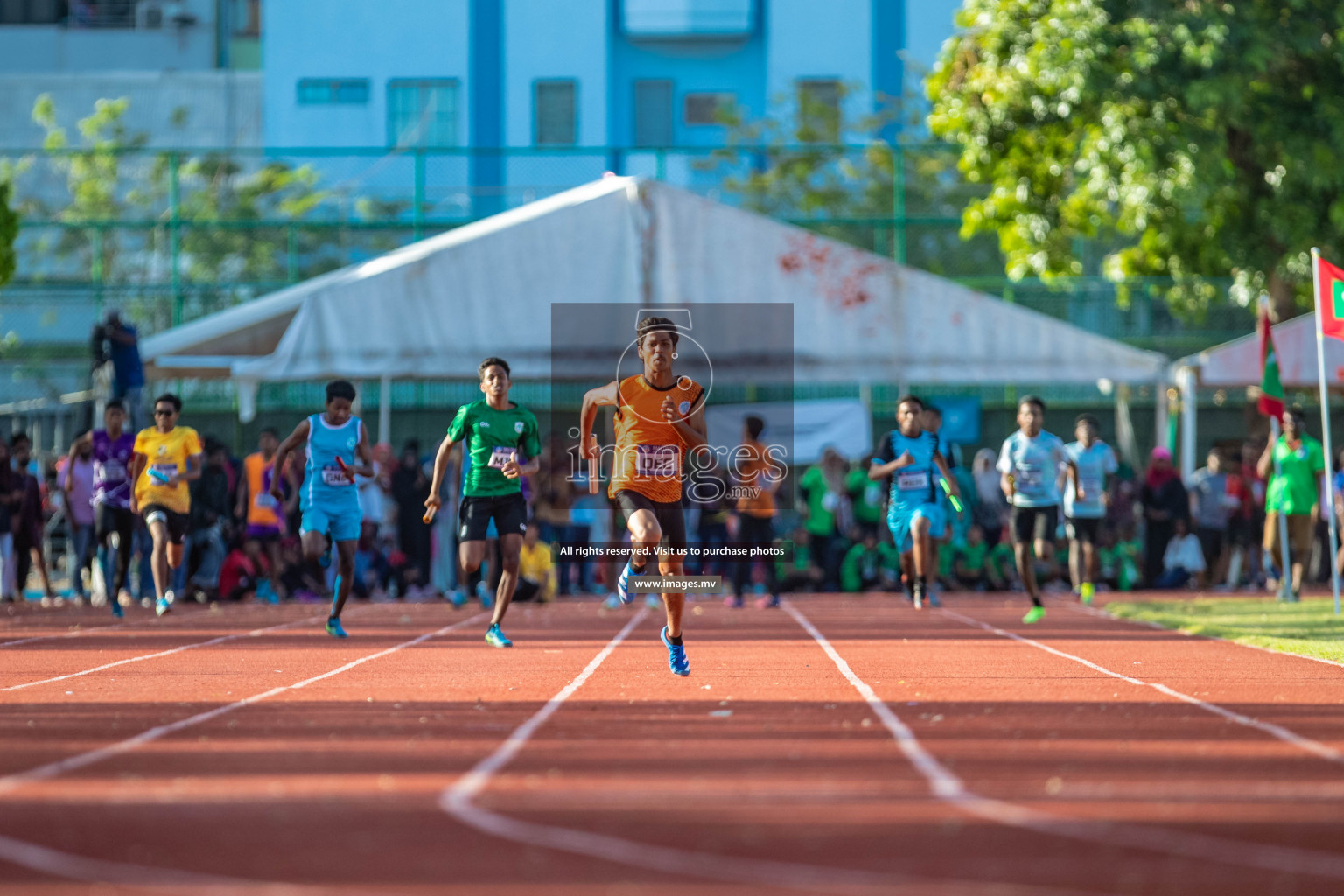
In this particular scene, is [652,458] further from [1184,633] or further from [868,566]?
[868,566]

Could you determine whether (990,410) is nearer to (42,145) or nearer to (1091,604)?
(1091,604)

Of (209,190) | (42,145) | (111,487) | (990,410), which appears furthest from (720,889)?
(42,145)

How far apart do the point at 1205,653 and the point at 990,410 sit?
13.5 meters

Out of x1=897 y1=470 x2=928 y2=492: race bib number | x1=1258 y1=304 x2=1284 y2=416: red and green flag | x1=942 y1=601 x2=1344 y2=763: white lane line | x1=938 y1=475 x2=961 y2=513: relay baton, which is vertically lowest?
x1=942 y1=601 x2=1344 y2=763: white lane line

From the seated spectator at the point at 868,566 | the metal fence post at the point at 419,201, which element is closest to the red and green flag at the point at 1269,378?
the seated spectator at the point at 868,566

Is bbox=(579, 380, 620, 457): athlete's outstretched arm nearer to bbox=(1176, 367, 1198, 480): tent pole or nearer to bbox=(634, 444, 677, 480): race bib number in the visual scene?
bbox=(634, 444, 677, 480): race bib number

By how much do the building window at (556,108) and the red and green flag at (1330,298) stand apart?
80.9 feet

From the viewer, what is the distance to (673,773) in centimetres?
701

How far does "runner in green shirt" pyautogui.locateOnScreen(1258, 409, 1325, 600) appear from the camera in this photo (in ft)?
60.7

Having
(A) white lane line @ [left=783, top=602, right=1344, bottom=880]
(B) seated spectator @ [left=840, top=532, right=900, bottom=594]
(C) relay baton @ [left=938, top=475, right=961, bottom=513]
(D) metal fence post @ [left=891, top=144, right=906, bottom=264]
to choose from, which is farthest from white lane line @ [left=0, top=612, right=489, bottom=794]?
(D) metal fence post @ [left=891, top=144, right=906, bottom=264]

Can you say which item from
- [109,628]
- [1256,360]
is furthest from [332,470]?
[1256,360]

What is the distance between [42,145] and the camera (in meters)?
40.2

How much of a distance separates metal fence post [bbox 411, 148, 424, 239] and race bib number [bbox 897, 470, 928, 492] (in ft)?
40.0

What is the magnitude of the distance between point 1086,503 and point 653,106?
23016mm
